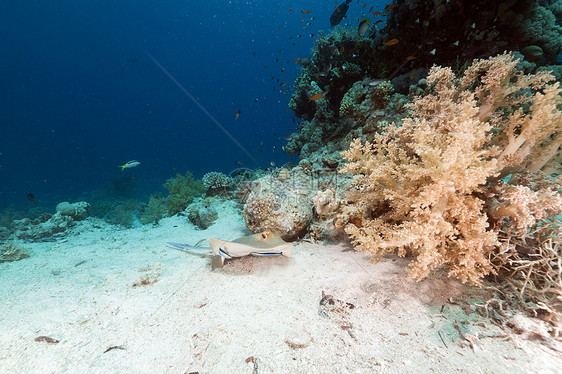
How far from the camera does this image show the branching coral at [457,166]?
1.95 meters

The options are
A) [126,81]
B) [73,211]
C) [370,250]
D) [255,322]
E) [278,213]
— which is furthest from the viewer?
[126,81]

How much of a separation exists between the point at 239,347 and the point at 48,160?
307 ft

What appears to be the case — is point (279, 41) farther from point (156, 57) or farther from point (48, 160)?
point (48, 160)

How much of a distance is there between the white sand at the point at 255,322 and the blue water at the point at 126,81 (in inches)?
1702

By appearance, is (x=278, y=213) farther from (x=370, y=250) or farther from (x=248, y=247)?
(x=370, y=250)

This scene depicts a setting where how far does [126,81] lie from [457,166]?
115 meters

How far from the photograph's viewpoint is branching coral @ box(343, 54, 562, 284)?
1948mm

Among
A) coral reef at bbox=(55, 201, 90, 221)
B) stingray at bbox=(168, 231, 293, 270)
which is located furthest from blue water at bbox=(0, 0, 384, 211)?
stingray at bbox=(168, 231, 293, 270)

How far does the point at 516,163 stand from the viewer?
7.43 feet

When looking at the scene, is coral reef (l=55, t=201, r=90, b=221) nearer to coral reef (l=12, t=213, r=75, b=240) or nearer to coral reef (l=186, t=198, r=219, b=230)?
coral reef (l=12, t=213, r=75, b=240)

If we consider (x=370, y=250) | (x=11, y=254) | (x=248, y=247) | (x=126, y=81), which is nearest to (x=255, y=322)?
(x=248, y=247)

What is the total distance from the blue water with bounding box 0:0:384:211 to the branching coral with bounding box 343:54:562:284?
43109mm

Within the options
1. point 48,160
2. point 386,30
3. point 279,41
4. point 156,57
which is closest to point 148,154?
point 48,160

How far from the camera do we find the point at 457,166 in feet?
6.31
